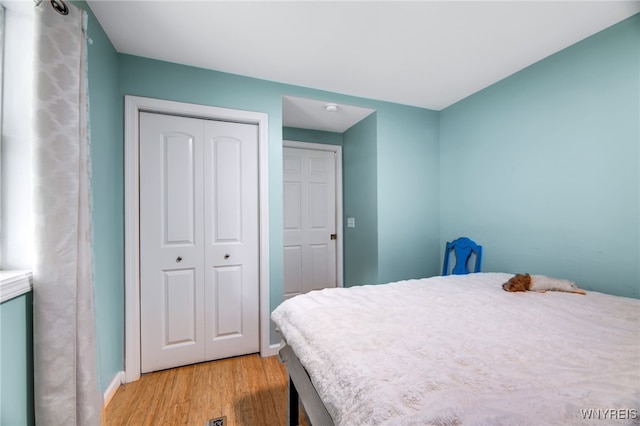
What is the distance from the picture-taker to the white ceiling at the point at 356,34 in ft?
5.16

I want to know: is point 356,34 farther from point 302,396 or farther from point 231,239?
point 302,396

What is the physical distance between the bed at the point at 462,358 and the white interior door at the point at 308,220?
198 cm

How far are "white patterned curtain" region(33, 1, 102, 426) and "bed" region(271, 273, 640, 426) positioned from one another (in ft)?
2.76

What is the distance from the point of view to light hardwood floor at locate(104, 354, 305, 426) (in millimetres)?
1606

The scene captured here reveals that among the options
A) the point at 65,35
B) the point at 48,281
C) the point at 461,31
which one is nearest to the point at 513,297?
the point at 461,31

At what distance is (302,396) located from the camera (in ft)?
3.97

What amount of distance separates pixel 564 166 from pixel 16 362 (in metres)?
3.18

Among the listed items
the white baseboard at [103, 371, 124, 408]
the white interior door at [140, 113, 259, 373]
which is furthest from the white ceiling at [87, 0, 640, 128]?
the white baseboard at [103, 371, 124, 408]

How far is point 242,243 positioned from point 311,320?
1.33 meters

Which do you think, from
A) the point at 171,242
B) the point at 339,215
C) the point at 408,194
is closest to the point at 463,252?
the point at 408,194

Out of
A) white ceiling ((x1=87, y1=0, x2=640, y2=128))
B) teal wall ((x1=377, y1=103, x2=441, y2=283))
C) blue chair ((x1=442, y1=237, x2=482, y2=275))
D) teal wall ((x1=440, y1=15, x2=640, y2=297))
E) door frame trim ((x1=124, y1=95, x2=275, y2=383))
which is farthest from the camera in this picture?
teal wall ((x1=377, y1=103, x2=441, y2=283))

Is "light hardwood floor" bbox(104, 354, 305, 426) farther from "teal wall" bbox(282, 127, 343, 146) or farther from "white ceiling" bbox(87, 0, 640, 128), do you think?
"teal wall" bbox(282, 127, 343, 146)

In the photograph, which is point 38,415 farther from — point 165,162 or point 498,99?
point 498,99

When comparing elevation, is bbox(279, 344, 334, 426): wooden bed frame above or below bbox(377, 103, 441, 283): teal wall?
below
